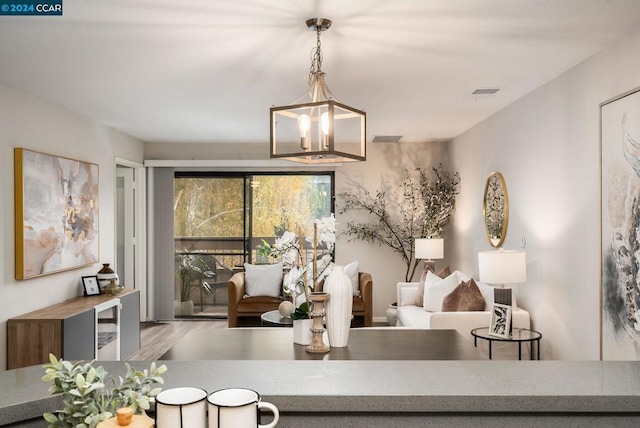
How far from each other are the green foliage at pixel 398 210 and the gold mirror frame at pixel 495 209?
5.11ft

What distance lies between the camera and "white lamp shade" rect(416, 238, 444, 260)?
6.36m

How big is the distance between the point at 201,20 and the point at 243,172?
4753 mm

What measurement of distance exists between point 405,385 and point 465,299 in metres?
A: 3.56

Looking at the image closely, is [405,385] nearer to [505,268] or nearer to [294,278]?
[294,278]

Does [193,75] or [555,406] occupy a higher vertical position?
[193,75]

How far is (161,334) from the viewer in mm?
6508

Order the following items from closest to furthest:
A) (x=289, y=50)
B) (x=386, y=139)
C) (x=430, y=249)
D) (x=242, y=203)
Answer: (x=289, y=50) → (x=430, y=249) → (x=386, y=139) → (x=242, y=203)

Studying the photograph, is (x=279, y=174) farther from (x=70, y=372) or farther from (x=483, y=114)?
(x=70, y=372)

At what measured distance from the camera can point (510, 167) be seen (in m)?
4.89

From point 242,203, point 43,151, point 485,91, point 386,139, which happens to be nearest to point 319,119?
point 485,91

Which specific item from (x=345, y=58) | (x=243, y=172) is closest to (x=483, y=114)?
(x=345, y=58)

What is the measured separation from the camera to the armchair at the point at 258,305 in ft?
19.9

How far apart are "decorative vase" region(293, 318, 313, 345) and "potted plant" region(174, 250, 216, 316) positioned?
16.8 ft

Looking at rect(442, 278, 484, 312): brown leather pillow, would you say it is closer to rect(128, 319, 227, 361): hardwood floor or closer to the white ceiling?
the white ceiling
